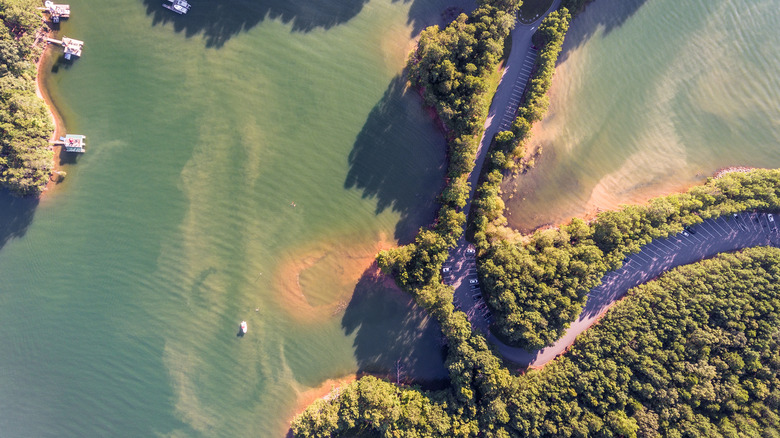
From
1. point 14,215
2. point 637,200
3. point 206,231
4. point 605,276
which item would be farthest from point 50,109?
point 637,200

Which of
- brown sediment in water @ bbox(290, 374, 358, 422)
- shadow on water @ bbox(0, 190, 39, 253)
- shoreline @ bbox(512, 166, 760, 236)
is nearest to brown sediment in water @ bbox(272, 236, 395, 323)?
brown sediment in water @ bbox(290, 374, 358, 422)

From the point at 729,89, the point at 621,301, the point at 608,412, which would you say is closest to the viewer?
the point at 608,412

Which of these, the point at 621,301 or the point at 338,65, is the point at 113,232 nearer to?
the point at 338,65

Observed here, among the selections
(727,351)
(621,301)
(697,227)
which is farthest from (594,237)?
(727,351)

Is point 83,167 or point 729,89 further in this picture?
point 729,89

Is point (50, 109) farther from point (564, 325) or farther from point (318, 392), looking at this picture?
point (564, 325)

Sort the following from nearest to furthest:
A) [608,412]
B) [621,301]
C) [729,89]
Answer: [608,412], [621,301], [729,89]
